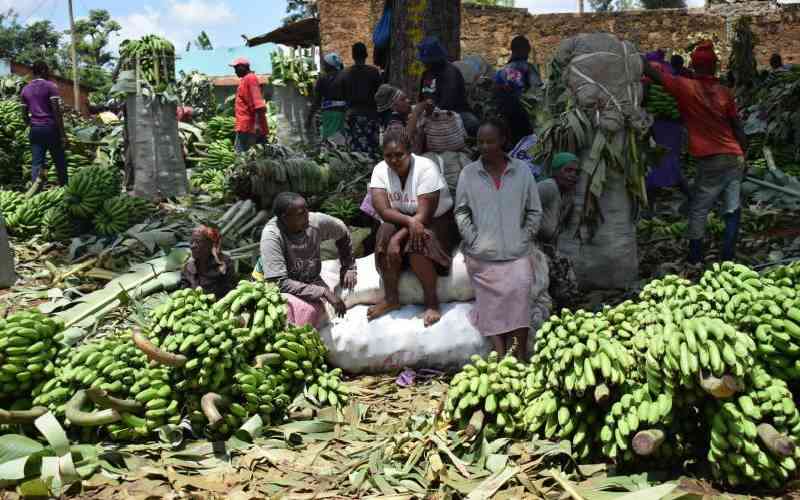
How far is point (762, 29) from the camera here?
19266 millimetres

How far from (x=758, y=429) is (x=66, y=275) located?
5672 mm

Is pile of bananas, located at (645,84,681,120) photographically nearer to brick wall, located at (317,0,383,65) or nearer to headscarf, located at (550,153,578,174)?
headscarf, located at (550,153,578,174)

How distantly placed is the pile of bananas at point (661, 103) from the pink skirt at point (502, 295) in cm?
308

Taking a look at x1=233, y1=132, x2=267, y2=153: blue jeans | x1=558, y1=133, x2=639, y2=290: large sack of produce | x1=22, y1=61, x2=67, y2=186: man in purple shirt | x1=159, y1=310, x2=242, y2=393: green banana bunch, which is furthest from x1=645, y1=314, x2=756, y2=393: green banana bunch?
x1=22, y1=61, x2=67, y2=186: man in purple shirt

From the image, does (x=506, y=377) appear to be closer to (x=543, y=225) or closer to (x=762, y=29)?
(x=543, y=225)

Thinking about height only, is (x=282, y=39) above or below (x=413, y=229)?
above

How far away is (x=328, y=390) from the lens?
4.44 meters

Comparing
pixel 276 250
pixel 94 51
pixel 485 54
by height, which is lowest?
pixel 276 250

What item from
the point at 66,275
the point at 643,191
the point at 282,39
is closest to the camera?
the point at 643,191

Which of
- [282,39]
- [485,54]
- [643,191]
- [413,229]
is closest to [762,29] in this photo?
[485,54]

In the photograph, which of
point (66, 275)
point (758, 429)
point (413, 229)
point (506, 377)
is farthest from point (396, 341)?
point (66, 275)

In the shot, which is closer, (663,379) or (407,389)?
(663,379)

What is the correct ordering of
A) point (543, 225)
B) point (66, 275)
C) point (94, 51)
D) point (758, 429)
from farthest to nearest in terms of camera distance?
1. point (94, 51)
2. point (66, 275)
3. point (543, 225)
4. point (758, 429)

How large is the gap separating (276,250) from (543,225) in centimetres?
182
